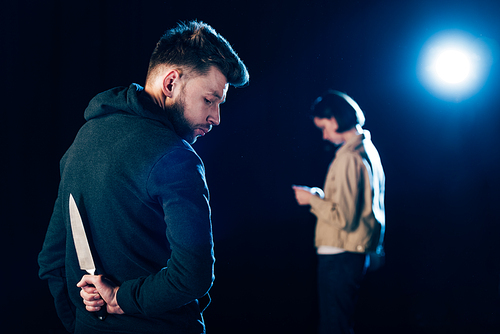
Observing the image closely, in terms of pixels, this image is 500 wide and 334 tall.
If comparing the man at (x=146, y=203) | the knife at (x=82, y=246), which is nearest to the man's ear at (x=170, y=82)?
the man at (x=146, y=203)

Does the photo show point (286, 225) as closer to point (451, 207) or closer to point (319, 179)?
point (319, 179)

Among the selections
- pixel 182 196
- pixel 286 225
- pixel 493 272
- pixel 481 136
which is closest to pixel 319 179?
pixel 286 225

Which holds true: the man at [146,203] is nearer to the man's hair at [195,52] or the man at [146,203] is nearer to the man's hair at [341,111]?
A: the man's hair at [195,52]

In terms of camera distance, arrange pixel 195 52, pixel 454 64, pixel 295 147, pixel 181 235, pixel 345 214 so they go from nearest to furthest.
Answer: pixel 181 235 → pixel 195 52 → pixel 345 214 → pixel 295 147 → pixel 454 64

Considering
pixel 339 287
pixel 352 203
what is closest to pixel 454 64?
pixel 352 203

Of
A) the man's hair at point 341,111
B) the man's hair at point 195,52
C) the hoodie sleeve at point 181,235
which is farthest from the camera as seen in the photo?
the man's hair at point 341,111

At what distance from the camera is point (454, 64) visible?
250 cm

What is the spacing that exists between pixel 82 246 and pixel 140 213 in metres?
0.14

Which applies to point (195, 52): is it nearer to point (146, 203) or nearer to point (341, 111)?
point (146, 203)

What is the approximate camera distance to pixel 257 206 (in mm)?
2258

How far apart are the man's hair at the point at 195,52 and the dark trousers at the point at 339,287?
1282 mm

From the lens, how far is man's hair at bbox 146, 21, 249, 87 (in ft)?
2.44

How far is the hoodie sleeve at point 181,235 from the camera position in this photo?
0.58 metres

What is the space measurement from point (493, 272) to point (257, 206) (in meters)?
1.88
